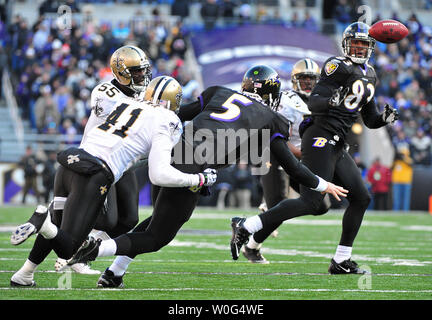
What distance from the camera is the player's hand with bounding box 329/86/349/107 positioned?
21.4ft

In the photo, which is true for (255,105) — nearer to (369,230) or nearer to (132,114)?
(132,114)

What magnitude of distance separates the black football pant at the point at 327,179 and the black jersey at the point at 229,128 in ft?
3.03

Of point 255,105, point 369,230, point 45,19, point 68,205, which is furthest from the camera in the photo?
point 45,19

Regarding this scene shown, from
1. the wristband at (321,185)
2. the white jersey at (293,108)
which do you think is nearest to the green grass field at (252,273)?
the wristband at (321,185)

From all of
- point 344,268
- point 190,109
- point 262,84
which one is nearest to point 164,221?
point 190,109

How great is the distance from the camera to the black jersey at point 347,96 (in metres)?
6.76

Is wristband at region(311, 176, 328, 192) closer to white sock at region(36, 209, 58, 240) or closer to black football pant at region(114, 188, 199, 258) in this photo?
black football pant at region(114, 188, 199, 258)

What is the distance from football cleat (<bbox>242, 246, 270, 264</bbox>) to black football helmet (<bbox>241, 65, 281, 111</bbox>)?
161 cm

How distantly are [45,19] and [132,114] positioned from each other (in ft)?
51.1

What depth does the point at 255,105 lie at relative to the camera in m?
5.75

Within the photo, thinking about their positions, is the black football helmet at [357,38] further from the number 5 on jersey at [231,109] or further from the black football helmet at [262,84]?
the number 5 on jersey at [231,109]

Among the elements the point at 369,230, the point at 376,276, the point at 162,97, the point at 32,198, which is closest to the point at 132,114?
the point at 162,97

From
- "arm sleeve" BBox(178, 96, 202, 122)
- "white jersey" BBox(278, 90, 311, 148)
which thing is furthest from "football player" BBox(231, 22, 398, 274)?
"arm sleeve" BBox(178, 96, 202, 122)

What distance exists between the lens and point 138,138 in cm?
533
